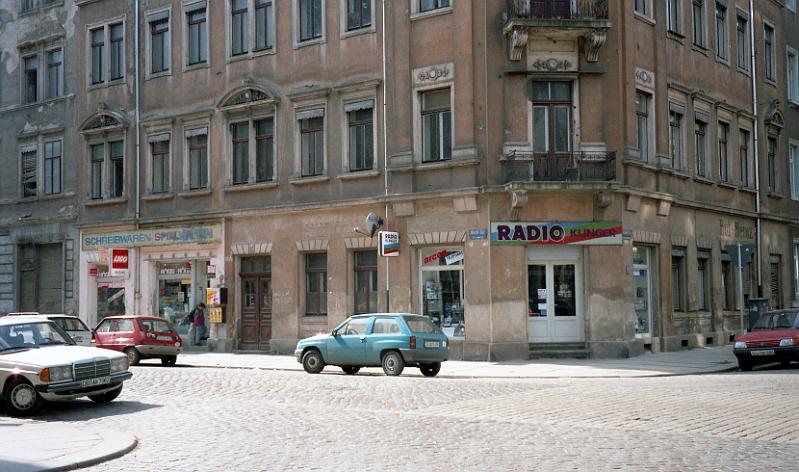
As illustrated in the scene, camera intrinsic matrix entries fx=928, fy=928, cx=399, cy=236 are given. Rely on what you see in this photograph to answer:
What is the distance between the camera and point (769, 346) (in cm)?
2289

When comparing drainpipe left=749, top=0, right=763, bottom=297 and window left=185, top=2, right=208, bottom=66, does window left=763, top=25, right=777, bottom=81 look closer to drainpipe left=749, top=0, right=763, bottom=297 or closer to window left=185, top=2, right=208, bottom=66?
drainpipe left=749, top=0, right=763, bottom=297

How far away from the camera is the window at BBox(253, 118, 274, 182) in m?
30.9

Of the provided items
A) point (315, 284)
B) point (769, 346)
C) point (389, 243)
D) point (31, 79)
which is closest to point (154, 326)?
point (315, 284)

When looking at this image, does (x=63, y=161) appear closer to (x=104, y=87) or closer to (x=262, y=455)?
(x=104, y=87)

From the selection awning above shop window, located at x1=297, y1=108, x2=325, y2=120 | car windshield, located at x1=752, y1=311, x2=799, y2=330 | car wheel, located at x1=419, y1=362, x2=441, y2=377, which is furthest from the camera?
awning above shop window, located at x1=297, y1=108, x2=325, y2=120

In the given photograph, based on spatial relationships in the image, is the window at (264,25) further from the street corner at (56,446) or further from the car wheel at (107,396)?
the street corner at (56,446)

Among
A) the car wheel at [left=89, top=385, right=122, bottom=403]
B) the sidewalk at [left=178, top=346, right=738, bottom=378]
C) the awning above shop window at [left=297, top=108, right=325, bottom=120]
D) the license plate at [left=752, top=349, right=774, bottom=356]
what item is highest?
the awning above shop window at [left=297, top=108, right=325, bottom=120]

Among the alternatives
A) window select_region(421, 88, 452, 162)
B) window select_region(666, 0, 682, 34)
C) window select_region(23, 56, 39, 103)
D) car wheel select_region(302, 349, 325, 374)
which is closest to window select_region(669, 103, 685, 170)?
window select_region(666, 0, 682, 34)

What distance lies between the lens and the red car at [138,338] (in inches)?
1048

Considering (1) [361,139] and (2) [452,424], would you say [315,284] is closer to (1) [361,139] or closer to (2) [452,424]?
(1) [361,139]

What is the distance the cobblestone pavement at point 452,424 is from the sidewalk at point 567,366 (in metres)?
2.31

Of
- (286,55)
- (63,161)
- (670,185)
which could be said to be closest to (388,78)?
(286,55)

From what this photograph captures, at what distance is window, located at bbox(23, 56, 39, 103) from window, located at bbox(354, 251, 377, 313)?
59.2 feet

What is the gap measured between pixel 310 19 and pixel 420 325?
1269cm
